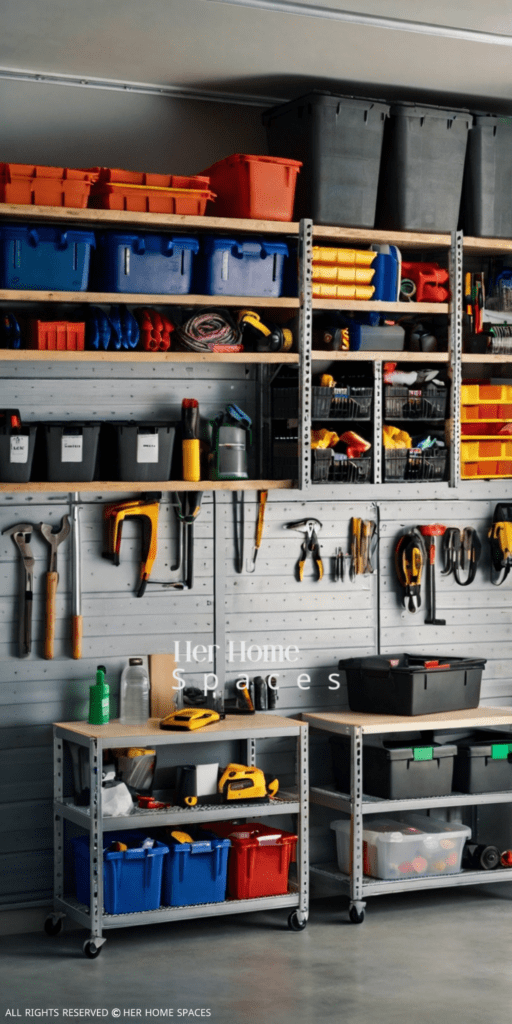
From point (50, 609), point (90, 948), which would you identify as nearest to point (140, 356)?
point (50, 609)

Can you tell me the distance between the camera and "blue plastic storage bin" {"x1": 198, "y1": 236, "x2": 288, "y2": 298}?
4.62 meters

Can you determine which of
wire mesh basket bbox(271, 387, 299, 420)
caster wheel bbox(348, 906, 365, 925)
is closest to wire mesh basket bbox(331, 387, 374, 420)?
wire mesh basket bbox(271, 387, 299, 420)

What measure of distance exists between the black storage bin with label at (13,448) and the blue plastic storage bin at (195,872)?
1.49 metres

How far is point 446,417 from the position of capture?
16.8ft

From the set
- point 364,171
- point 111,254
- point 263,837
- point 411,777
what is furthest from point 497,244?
point 263,837

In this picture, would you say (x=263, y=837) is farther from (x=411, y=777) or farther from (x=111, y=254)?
(x=111, y=254)

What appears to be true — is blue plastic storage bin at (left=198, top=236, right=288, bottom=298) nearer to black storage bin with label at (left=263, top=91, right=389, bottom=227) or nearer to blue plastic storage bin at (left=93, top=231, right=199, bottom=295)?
blue plastic storage bin at (left=93, top=231, right=199, bottom=295)

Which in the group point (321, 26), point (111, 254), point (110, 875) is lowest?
point (110, 875)

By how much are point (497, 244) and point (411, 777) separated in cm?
226

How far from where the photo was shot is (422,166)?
4887 mm

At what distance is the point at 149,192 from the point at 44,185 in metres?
0.39

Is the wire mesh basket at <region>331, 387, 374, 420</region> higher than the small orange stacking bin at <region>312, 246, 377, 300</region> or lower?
lower

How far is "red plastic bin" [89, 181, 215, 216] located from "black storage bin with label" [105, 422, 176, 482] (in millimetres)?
813

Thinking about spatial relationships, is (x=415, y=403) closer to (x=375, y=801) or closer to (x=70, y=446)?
(x=70, y=446)
